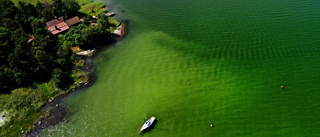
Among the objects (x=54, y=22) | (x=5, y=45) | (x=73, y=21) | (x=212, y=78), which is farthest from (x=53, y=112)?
(x=212, y=78)

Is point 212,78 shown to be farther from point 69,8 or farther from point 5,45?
point 69,8

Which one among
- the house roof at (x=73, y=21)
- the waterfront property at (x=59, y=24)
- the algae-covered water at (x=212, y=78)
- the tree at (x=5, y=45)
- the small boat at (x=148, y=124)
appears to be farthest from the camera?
the house roof at (x=73, y=21)

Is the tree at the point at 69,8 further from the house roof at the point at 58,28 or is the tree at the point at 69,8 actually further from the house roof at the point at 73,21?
the house roof at the point at 58,28

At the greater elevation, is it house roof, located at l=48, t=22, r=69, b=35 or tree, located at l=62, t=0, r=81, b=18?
tree, located at l=62, t=0, r=81, b=18

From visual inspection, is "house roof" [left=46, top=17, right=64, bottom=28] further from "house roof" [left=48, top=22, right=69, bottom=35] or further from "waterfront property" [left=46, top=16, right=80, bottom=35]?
"house roof" [left=48, top=22, right=69, bottom=35]

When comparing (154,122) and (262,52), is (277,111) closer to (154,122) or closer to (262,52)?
(262,52)

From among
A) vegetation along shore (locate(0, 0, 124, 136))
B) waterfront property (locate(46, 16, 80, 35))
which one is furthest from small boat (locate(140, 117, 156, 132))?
waterfront property (locate(46, 16, 80, 35))

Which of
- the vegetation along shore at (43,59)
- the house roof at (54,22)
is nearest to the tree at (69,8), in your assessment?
the vegetation along shore at (43,59)

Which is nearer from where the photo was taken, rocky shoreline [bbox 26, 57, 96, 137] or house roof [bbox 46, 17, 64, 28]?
rocky shoreline [bbox 26, 57, 96, 137]
